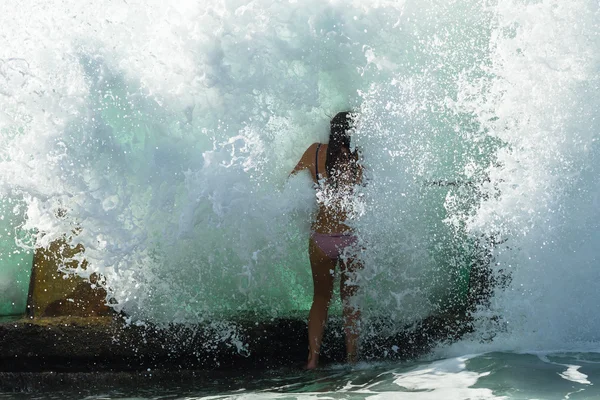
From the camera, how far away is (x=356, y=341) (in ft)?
13.3

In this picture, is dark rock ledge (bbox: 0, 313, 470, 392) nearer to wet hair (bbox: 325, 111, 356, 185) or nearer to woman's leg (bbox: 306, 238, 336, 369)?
woman's leg (bbox: 306, 238, 336, 369)

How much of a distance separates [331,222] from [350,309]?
0.57 metres

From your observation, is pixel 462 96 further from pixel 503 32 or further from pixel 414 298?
pixel 414 298

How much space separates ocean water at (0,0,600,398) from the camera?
427 centimetres

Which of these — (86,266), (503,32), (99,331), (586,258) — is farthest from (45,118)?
(586,258)

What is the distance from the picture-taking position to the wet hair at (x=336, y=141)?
3846 millimetres

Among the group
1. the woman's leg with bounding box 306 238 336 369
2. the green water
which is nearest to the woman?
the woman's leg with bounding box 306 238 336 369

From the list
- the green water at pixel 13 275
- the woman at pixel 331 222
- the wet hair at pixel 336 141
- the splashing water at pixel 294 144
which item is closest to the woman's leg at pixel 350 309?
the woman at pixel 331 222

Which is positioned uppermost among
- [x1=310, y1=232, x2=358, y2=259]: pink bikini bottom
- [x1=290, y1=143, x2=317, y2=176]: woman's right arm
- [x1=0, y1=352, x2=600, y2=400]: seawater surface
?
[x1=290, y1=143, x2=317, y2=176]: woman's right arm

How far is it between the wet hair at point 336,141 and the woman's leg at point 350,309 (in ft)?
1.97

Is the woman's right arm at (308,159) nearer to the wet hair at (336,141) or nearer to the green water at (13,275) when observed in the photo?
the wet hair at (336,141)

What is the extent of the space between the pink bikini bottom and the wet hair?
34 centimetres

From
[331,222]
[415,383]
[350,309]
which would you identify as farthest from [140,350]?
[415,383]

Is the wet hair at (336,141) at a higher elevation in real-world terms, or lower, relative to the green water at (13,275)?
higher
